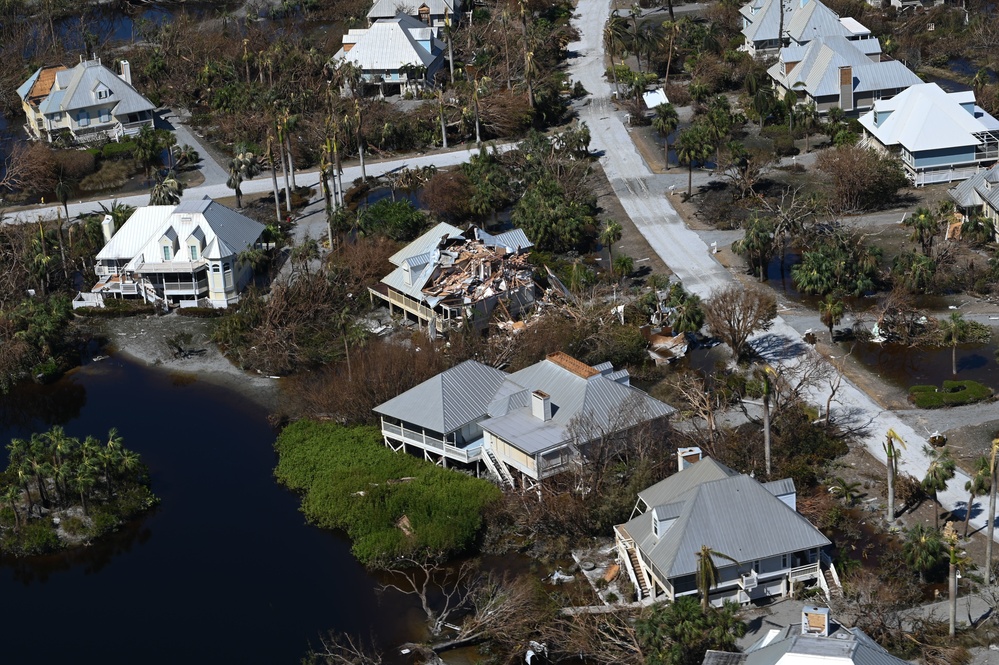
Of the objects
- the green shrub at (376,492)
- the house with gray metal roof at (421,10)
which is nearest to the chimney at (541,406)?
the green shrub at (376,492)

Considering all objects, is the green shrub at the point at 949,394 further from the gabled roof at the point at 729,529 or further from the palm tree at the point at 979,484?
the gabled roof at the point at 729,529

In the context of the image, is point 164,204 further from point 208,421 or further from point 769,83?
point 769,83

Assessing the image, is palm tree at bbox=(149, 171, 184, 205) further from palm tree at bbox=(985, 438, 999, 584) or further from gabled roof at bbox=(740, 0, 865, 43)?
palm tree at bbox=(985, 438, 999, 584)

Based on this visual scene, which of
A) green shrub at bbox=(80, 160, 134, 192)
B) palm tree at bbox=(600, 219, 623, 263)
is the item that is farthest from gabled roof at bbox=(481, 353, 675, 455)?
green shrub at bbox=(80, 160, 134, 192)

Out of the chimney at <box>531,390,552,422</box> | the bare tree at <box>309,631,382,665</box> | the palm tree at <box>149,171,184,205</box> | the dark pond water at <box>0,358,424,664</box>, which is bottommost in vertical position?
the dark pond water at <box>0,358,424,664</box>

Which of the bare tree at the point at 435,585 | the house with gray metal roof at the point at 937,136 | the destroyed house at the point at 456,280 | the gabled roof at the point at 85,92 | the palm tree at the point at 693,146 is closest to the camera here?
the bare tree at the point at 435,585

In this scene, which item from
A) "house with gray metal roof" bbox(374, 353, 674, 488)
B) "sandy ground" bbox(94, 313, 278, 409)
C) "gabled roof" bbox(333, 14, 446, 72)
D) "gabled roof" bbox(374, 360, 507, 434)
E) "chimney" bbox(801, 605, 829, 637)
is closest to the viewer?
"chimney" bbox(801, 605, 829, 637)
